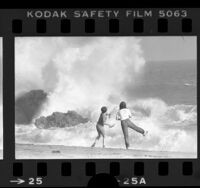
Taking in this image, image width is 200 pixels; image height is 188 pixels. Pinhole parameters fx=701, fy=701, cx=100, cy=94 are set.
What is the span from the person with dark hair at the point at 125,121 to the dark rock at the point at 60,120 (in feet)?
0.96

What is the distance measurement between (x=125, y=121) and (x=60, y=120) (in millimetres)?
554

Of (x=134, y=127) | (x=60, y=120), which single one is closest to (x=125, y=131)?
(x=134, y=127)

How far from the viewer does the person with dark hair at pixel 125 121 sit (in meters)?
5.96

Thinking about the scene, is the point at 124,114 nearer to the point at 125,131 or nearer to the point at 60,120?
the point at 125,131

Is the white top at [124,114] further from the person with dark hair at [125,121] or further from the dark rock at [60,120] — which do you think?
the dark rock at [60,120]

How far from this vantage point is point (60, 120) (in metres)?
5.96

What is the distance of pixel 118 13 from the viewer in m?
6.00

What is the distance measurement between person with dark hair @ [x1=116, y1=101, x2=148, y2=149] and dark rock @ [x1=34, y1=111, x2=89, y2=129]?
293 mm

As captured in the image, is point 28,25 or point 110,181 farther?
point 28,25

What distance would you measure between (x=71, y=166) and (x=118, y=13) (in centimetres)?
137

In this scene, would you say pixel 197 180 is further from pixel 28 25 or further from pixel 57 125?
pixel 28 25

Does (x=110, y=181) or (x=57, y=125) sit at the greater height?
(x=57, y=125)

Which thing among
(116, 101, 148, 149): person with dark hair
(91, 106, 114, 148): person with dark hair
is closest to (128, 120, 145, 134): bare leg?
(116, 101, 148, 149): person with dark hair
